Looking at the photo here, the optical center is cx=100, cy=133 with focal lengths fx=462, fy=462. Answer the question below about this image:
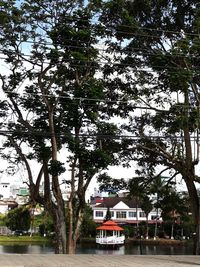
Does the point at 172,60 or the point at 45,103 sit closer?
the point at 172,60

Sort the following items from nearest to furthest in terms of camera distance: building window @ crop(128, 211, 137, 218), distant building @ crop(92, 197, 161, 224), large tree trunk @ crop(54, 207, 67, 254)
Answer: large tree trunk @ crop(54, 207, 67, 254)
distant building @ crop(92, 197, 161, 224)
building window @ crop(128, 211, 137, 218)

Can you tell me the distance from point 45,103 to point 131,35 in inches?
193

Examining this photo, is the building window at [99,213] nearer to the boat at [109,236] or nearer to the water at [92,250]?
the water at [92,250]

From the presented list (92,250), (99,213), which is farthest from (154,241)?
(99,213)

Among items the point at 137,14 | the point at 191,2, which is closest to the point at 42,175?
the point at 137,14

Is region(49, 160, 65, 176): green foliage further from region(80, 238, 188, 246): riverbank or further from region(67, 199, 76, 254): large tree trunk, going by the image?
region(80, 238, 188, 246): riverbank

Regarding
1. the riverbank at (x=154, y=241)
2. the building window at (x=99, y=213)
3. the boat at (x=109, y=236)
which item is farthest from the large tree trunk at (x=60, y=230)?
the building window at (x=99, y=213)

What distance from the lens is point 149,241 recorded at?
65.5 m

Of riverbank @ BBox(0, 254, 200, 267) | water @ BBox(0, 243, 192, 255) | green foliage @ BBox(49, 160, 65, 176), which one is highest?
green foliage @ BBox(49, 160, 65, 176)

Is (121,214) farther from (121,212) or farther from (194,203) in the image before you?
(194,203)

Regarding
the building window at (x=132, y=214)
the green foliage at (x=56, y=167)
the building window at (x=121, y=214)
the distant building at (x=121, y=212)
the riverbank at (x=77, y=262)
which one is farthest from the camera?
the building window at (x=121, y=214)

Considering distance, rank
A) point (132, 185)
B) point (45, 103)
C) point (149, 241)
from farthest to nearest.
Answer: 1. point (149, 241)
2. point (132, 185)
3. point (45, 103)

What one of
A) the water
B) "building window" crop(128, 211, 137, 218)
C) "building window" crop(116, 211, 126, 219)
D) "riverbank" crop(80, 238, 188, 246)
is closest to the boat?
the water

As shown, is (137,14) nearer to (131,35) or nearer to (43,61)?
(131,35)
